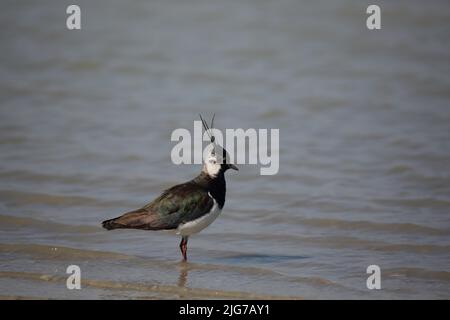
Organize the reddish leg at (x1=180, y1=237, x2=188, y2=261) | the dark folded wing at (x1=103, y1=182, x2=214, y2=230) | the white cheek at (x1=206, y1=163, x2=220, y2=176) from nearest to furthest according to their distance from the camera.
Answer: the dark folded wing at (x1=103, y1=182, x2=214, y2=230) < the reddish leg at (x1=180, y1=237, x2=188, y2=261) < the white cheek at (x1=206, y1=163, x2=220, y2=176)

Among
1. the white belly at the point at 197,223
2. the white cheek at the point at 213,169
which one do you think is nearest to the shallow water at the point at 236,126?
the white belly at the point at 197,223

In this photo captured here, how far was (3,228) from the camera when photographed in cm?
973

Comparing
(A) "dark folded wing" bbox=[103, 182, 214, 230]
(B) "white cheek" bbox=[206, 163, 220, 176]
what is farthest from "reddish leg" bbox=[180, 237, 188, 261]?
(B) "white cheek" bbox=[206, 163, 220, 176]

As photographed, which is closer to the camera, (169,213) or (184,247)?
(169,213)

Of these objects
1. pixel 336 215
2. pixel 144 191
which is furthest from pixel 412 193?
pixel 144 191

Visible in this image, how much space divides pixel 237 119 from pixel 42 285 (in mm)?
6926

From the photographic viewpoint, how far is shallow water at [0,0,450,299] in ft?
27.4

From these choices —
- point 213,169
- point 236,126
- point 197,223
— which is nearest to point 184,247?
point 197,223

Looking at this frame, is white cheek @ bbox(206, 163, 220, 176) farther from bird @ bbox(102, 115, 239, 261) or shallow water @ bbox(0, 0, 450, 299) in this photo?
shallow water @ bbox(0, 0, 450, 299)

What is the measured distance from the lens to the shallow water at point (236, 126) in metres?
8.34

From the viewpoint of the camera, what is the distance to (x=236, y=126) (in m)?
13.8

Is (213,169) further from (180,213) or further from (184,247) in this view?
(184,247)

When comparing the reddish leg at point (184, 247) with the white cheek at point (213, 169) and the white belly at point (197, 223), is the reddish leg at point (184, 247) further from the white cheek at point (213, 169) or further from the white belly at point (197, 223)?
the white cheek at point (213, 169)
